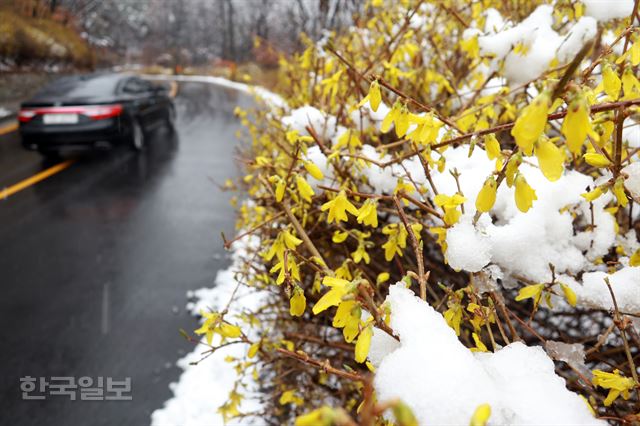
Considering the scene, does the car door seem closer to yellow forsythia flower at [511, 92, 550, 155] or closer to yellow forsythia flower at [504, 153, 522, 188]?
yellow forsythia flower at [504, 153, 522, 188]

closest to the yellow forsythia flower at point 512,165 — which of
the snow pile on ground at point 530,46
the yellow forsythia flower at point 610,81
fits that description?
the yellow forsythia flower at point 610,81

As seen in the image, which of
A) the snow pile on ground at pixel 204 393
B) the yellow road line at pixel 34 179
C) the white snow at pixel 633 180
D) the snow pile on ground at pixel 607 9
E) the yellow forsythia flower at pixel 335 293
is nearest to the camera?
the yellow forsythia flower at pixel 335 293

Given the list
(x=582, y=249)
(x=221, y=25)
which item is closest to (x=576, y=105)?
(x=582, y=249)

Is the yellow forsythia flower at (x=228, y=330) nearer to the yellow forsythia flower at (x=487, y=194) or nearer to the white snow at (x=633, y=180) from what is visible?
the yellow forsythia flower at (x=487, y=194)

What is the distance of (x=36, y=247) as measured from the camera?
14.8 ft

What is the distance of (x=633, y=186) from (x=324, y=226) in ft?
4.40

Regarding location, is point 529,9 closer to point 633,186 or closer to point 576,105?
point 633,186

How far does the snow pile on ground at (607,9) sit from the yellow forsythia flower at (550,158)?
152cm

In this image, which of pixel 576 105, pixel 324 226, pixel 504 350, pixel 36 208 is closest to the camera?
pixel 576 105

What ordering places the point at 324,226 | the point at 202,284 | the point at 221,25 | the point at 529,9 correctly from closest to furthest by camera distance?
the point at 324,226
the point at 529,9
the point at 202,284
the point at 221,25

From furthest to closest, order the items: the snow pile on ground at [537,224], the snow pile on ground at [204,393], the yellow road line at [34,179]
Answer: the yellow road line at [34,179] < the snow pile on ground at [204,393] < the snow pile on ground at [537,224]

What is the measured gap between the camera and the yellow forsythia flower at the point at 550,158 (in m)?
0.82

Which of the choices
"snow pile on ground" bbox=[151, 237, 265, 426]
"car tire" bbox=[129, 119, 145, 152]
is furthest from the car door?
"snow pile on ground" bbox=[151, 237, 265, 426]

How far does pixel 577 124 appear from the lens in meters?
0.76
